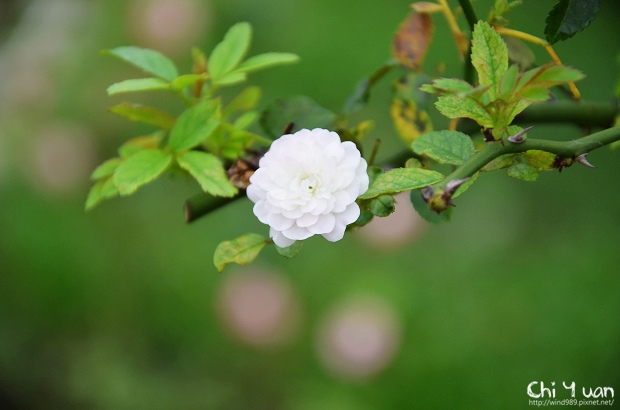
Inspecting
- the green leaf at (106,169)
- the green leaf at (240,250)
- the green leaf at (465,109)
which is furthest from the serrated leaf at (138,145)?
the green leaf at (465,109)

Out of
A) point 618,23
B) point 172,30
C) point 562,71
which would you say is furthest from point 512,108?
point 618,23

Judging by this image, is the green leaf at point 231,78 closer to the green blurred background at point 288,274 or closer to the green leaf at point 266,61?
the green leaf at point 266,61

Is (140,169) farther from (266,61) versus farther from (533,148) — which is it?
(533,148)

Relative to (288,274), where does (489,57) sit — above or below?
above

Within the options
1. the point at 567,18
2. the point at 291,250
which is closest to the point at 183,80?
the point at 291,250

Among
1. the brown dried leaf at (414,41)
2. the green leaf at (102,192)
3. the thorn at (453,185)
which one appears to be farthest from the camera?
the brown dried leaf at (414,41)

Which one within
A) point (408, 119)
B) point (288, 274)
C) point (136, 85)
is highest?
point (136, 85)
